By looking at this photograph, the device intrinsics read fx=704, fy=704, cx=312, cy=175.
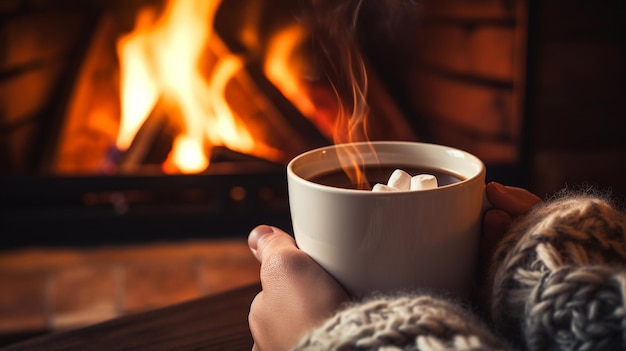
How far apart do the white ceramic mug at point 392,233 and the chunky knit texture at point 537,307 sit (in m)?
0.03

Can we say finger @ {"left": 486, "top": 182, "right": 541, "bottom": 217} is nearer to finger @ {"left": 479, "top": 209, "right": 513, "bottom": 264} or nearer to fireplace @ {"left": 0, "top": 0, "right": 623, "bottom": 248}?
finger @ {"left": 479, "top": 209, "right": 513, "bottom": 264}

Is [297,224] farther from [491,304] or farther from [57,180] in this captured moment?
[57,180]

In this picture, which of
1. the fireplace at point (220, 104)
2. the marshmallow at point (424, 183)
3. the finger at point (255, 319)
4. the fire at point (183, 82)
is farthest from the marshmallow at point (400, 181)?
the fire at point (183, 82)

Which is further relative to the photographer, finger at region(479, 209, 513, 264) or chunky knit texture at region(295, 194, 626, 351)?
finger at region(479, 209, 513, 264)

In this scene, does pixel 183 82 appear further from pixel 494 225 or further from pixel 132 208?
pixel 494 225

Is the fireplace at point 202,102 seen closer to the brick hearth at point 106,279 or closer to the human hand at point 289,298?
the brick hearth at point 106,279

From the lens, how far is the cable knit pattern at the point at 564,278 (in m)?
0.38

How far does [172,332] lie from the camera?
589 millimetres

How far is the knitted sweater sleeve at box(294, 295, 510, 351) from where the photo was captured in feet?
1.25

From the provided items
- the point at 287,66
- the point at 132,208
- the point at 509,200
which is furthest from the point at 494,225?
the point at 132,208

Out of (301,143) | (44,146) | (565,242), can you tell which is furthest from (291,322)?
(44,146)

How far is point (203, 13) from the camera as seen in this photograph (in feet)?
4.36

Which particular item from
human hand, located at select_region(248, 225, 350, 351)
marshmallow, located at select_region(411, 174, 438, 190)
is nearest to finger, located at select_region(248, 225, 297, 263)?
human hand, located at select_region(248, 225, 350, 351)

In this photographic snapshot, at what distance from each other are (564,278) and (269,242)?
0.22 meters
